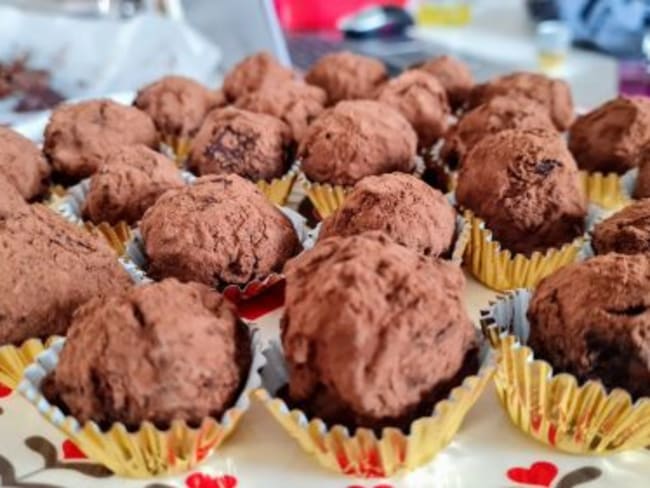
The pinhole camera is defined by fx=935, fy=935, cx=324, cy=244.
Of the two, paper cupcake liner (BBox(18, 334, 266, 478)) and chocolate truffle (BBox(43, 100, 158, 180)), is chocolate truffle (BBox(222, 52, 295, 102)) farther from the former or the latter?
paper cupcake liner (BBox(18, 334, 266, 478))

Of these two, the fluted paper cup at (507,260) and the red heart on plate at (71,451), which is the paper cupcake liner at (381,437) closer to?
the red heart on plate at (71,451)

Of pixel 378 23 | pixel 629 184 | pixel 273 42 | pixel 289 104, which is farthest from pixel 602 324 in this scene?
pixel 378 23

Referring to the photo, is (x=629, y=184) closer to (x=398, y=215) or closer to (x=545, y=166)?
(x=545, y=166)

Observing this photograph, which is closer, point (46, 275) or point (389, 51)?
point (46, 275)

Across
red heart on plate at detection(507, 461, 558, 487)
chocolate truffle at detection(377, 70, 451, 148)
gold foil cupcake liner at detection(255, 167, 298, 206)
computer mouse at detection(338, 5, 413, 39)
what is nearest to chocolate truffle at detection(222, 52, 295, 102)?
chocolate truffle at detection(377, 70, 451, 148)

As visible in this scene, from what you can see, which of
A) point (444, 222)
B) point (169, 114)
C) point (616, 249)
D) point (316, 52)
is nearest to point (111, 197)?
point (169, 114)

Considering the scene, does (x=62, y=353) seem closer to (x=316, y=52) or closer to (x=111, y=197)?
(x=111, y=197)
